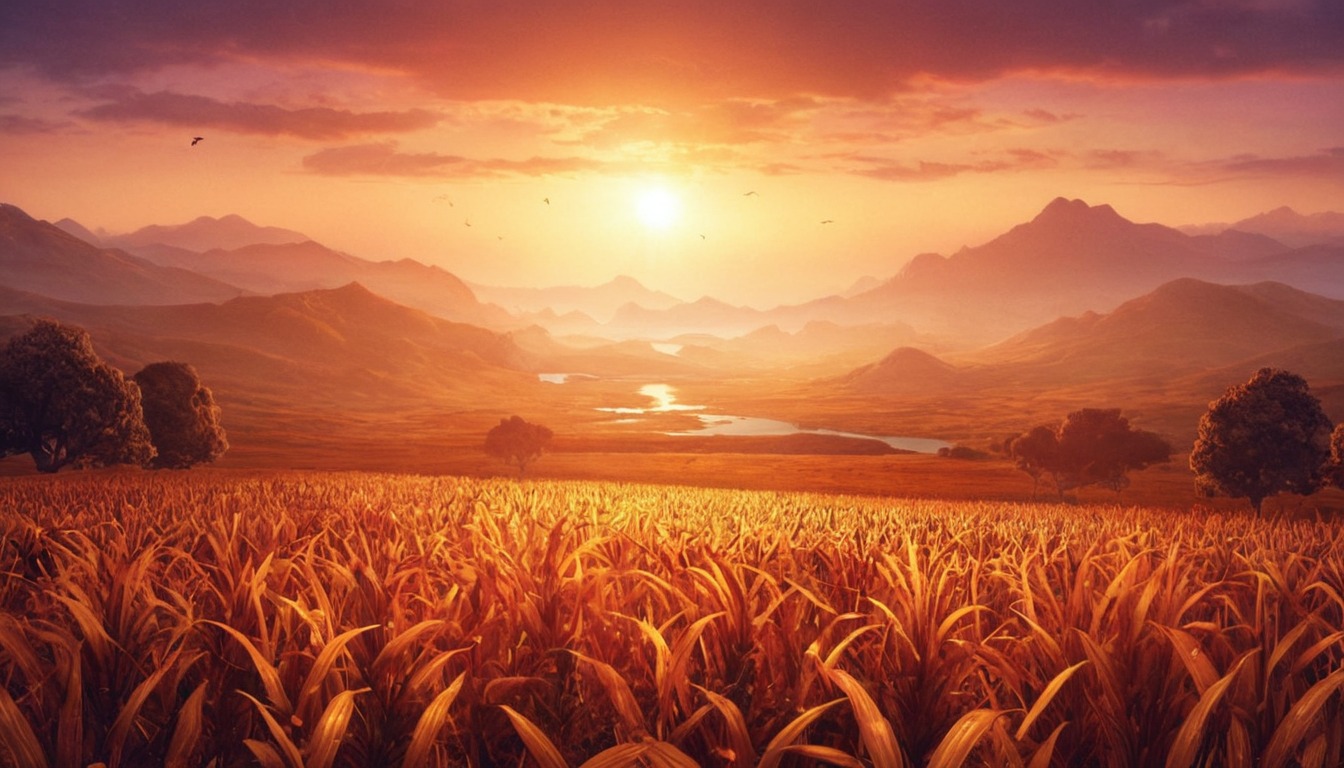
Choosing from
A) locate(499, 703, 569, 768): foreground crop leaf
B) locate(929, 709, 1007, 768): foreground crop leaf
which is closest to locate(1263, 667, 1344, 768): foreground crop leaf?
locate(929, 709, 1007, 768): foreground crop leaf

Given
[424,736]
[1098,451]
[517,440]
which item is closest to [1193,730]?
[424,736]

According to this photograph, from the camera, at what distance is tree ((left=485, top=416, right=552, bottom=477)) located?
111125 millimetres

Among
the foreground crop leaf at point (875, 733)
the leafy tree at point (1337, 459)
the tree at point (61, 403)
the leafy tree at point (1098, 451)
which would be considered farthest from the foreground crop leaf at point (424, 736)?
the leafy tree at point (1098, 451)

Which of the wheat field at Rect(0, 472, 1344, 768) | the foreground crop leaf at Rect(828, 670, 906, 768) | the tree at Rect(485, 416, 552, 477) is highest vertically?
the foreground crop leaf at Rect(828, 670, 906, 768)

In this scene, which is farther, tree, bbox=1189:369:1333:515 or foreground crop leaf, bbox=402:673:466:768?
tree, bbox=1189:369:1333:515

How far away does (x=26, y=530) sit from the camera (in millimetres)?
7961

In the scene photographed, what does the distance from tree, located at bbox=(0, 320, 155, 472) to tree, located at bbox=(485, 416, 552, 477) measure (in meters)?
55.8

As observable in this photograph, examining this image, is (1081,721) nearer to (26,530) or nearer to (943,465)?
(26,530)

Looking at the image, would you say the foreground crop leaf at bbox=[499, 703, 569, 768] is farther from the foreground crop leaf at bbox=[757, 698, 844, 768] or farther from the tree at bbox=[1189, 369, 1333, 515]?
the tree at bbox=[1189, 369, 1333, 515]

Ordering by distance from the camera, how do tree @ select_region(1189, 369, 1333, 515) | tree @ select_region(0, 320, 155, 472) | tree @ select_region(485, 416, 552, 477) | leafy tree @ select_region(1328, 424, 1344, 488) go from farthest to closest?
tree @ select_region(485, 416, 552, 477) < tree @ select_region(1189, 369, 1333, 515) < leafy tree @ select_region(1328, 424, 1344, 488) < tree @ select_region(0, 320, 155, 472)

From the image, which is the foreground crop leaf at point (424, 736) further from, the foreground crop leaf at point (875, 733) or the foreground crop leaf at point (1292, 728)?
the foreground crop leaf at point (1292, 728)

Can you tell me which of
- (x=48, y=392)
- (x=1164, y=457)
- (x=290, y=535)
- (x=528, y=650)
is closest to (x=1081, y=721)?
(x=528, y=650)

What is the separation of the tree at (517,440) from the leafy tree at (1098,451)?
220 feet

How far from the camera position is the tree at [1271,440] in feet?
190
